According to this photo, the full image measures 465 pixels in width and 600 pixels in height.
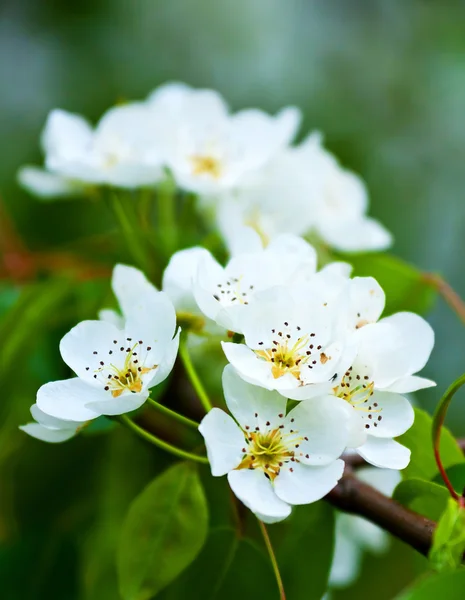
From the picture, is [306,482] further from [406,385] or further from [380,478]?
[380,478]

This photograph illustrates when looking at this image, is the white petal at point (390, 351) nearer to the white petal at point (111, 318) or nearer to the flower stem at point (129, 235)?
the white petal at point (111, 318)

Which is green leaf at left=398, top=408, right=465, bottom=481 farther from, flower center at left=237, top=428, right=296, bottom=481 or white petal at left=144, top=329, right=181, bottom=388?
white petal at left=144, top=329, right=181, bottom=388

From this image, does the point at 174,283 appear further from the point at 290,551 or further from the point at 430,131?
the point at 430,131

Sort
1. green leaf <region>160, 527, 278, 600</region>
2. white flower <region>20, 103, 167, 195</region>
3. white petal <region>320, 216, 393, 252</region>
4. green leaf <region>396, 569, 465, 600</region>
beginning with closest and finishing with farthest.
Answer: green leaf <region>396, 569, 465, 600</region>
green leaf <region>160, 527, 278, 600</region>
white flower <region>20, 103, 167, 195</region>
white petal <region>320, 216, 393, 252</region>

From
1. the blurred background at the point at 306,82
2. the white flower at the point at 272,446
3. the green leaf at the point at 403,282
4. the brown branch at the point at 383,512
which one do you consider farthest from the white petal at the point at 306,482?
the blurred background at the point at 306,82

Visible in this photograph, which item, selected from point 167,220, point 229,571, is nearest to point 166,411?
point 229,571

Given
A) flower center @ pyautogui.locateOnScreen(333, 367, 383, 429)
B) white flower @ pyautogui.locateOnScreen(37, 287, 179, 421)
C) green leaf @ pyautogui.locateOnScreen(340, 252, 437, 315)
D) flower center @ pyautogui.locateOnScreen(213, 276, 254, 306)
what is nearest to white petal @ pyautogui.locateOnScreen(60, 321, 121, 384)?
white flower @ pyautogui.locateOnScreen(37, 287, 179, 421)

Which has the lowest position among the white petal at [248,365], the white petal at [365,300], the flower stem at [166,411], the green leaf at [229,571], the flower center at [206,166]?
the green leaf at [229,571]
